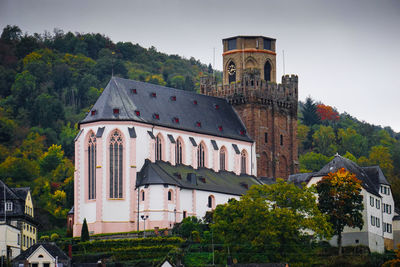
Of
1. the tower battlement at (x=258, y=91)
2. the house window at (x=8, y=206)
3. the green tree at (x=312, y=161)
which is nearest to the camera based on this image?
the house window at (x=8, y=206)

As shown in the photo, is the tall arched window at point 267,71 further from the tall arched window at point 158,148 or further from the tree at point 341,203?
the tree at point 341,203

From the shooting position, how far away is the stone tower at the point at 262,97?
150625 millimetres

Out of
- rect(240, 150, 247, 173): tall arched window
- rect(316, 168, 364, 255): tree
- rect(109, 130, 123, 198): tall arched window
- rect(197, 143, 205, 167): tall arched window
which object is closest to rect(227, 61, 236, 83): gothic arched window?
rect(240, 150, 247, 173): tall arched window

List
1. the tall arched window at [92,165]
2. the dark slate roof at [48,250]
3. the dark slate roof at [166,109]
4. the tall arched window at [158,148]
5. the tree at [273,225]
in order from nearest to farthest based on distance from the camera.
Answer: the dark slate roof at [48,250] < the tree at [273,225] < the tall arched window at [92,165] < the dark slate roof at [166,109] < the tall arched window at [158,148]

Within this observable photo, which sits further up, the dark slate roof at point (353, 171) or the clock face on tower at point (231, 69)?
the clock face on tower at point (231, 69)

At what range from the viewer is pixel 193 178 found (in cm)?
13462

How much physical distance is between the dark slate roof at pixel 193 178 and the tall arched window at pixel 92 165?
211 inches

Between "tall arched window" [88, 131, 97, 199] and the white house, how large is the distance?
25065mm

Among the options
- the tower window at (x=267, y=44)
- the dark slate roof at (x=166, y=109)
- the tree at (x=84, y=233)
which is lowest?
the tree at (x=84, y=233)

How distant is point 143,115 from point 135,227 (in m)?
14.3

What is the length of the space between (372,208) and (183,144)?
27.1 metres

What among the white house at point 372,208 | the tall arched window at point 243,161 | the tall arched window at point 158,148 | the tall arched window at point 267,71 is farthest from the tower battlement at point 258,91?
the white house at point 372,208

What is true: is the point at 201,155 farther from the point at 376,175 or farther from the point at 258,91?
the point at 376,175

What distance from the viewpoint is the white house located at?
121000 millimetres
